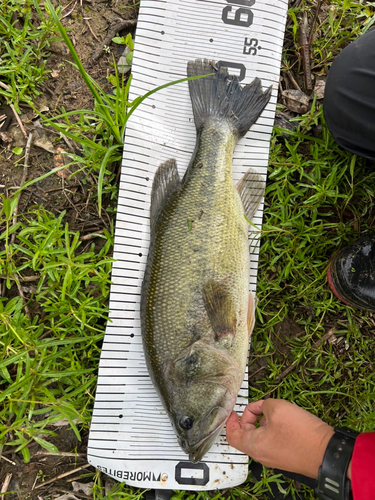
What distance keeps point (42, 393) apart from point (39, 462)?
565mm

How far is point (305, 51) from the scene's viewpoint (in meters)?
3.04

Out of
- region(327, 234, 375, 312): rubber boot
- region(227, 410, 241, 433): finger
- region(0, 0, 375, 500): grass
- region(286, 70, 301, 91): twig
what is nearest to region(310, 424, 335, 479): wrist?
region(227, 410, 241, 433): finger

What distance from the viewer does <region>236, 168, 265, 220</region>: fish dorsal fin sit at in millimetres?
2848

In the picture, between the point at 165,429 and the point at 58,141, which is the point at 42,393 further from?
the point at 58,141

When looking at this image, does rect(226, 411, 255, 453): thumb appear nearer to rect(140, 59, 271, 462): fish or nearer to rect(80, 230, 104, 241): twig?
rect(140, 59, 271, 462): fish

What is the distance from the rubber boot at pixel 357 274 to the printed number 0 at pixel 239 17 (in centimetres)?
200

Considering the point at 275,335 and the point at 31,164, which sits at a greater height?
the point at 31,164

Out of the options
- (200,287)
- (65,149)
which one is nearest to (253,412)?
(200,287)

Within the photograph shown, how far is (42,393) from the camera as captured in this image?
2688 millimetres

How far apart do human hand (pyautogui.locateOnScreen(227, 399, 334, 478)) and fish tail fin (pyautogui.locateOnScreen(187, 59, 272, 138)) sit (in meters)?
1.99

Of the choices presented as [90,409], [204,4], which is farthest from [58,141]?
[90,409]

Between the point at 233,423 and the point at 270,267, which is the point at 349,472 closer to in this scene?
the point at 233,423

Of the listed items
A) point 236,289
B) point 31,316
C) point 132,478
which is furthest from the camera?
point 31,316

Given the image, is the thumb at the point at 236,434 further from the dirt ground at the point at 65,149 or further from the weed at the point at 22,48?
the weed at the point at 22,48
